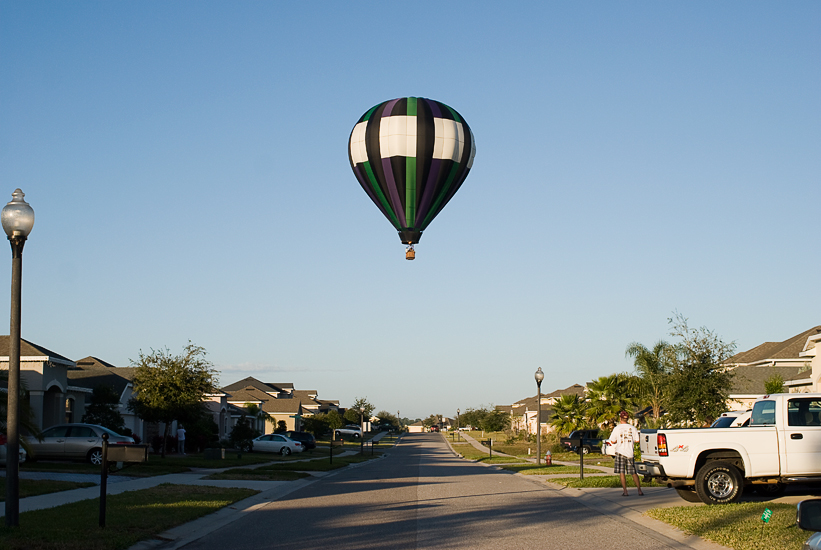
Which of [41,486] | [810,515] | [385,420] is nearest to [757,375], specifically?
[41,486]

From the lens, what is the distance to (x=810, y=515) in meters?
4.00

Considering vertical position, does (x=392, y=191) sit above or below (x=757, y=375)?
above

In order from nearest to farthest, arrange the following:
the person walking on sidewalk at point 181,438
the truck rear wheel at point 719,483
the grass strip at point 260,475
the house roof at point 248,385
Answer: the truck rear wheel at point 719,483, the grass strip at point 260,475, the person walking on sidewalk at point 181,438, the house roof at point 248,385

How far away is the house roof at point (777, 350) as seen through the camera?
2035 inches

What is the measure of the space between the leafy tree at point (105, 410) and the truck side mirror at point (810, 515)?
38631 millimetres

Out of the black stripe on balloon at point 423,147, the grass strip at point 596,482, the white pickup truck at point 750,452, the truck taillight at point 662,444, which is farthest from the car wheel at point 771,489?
the black stripe on balloon at point 423,147

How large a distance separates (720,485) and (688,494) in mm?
1297

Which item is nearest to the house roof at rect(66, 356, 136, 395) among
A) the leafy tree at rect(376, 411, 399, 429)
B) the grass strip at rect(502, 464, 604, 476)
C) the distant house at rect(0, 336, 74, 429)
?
the distant house at rect(0, 336, 74, 429)

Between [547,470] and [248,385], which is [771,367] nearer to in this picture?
[547,470]

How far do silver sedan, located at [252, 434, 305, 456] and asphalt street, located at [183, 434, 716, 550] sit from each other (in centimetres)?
2885

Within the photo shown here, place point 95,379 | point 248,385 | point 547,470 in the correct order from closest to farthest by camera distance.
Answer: point 547,470 < point 95,379 < point 248,385

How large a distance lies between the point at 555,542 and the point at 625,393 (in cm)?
4198

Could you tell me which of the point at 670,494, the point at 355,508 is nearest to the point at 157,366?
the point at 355,508

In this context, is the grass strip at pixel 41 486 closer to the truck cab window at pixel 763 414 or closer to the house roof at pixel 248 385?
the truck cab window at pixel 763 414
